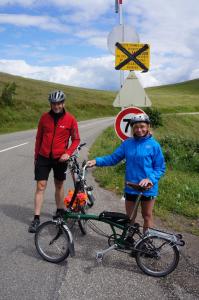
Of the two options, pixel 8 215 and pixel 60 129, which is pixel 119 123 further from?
pixel 8 215

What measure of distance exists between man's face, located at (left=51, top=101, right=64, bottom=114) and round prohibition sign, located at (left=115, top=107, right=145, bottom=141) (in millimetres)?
2093

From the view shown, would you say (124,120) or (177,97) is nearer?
(124,120)

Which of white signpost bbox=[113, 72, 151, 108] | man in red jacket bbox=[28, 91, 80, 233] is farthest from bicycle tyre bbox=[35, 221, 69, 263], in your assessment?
white signpost bbox=[113, 72, 151, 108]

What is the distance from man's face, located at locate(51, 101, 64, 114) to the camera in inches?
225

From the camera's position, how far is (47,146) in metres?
5.91

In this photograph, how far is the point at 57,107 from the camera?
574 centimetres

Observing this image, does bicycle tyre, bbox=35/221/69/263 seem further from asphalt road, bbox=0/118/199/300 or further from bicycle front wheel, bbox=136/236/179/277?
bicycle front wheel, bbox=136/236/179/277

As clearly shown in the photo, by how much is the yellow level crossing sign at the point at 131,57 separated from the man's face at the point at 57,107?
2213mm

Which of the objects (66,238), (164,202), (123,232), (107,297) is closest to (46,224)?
(66,238)

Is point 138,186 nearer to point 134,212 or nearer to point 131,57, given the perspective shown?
point 134,212

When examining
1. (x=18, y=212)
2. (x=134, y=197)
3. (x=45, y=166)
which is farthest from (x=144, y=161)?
(x=18, y=212)

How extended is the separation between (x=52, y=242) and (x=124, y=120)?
341 centimetres

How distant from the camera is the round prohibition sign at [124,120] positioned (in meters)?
7.62

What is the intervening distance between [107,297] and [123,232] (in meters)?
0.89
